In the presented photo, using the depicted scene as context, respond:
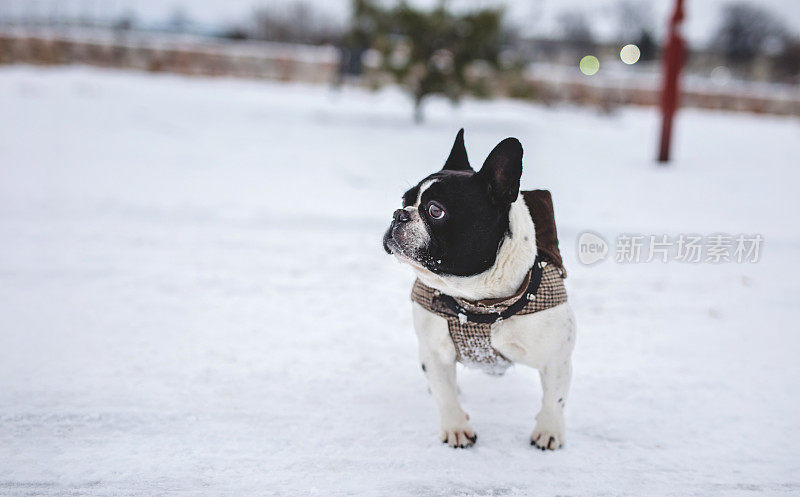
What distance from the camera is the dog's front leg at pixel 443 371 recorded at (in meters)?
2.22

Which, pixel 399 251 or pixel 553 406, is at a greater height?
pixel 399 251

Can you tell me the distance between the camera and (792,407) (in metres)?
2.70

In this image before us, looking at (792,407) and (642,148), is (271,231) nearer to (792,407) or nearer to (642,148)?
(792,407)

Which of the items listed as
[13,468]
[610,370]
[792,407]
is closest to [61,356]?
[13,468]

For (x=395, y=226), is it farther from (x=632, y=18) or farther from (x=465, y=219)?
(x=632, y=18)

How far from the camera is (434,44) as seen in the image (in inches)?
414

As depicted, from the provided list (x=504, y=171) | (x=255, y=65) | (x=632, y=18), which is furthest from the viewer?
(x=632, y=18)

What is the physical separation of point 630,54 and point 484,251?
58.1 meters

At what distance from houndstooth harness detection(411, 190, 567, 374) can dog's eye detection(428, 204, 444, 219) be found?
0.33 meters

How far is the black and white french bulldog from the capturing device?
1994 millimetres

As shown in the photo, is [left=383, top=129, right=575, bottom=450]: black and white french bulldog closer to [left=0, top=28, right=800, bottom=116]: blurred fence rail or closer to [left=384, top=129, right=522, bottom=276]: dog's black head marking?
[left=384, top=129, right=522, bottom=276]: dog's black head marking

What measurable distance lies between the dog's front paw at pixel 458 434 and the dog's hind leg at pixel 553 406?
258 mm
